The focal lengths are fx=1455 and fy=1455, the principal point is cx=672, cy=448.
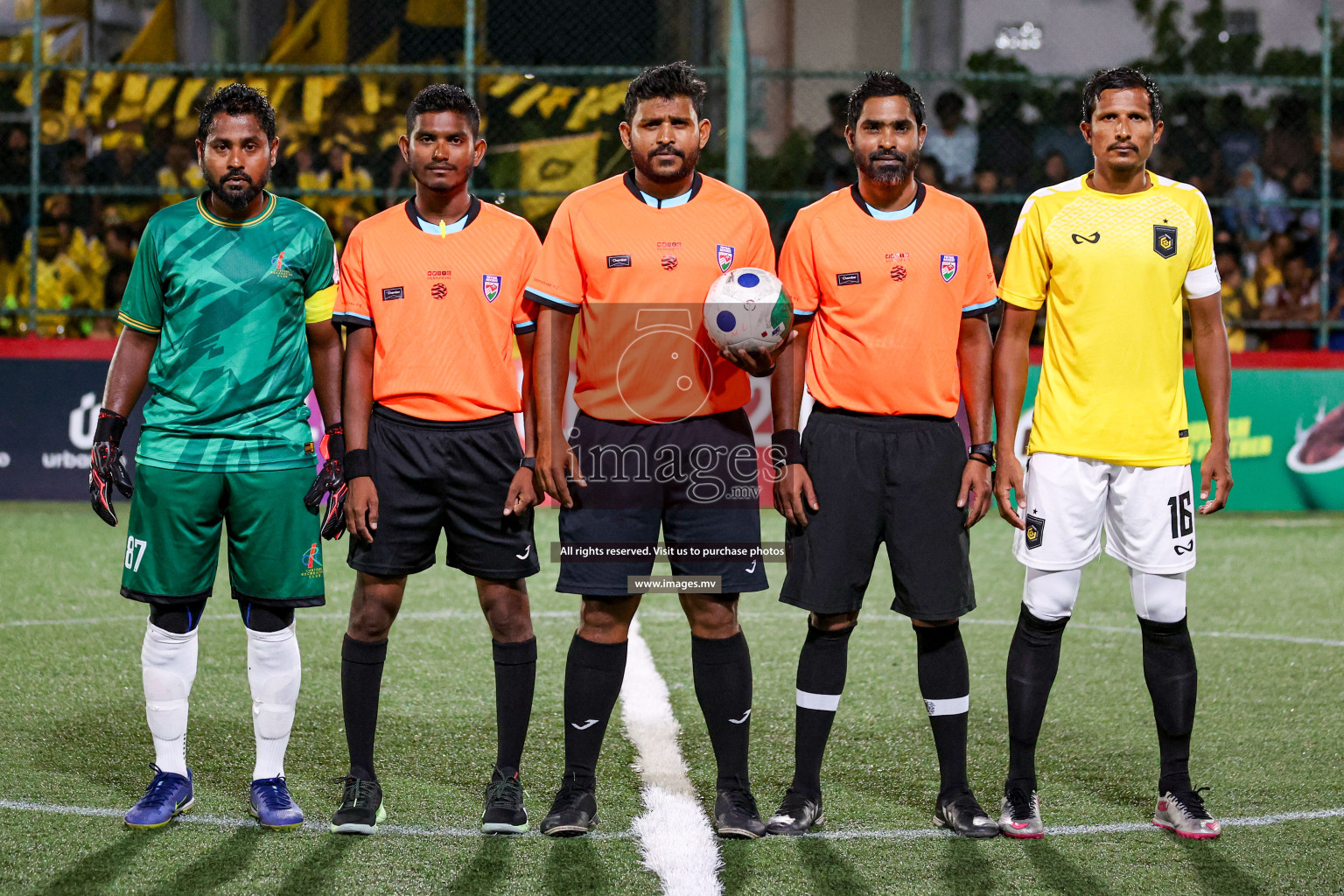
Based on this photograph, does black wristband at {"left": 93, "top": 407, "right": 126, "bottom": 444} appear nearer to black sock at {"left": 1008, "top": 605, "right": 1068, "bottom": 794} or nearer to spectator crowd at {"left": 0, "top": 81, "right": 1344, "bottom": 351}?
black sock at {"left": 1008, "top": 605, "right": 1068, "bottom": 794}

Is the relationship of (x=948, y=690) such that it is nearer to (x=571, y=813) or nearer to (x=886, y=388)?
(x=886, y=388)

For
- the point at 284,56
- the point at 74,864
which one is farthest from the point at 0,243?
the point at 74,864

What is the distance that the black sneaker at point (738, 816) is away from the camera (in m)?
4.11

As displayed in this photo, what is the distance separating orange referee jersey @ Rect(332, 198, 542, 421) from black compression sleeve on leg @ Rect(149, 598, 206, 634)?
2.72 feet

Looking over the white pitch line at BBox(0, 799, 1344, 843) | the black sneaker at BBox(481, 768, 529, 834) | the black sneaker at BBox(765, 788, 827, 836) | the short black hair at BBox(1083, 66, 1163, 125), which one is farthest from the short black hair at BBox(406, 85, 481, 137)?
the black sneaker at BBox(765, 788, 827, 836)

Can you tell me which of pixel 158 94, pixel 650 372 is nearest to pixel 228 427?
pixel 650 372

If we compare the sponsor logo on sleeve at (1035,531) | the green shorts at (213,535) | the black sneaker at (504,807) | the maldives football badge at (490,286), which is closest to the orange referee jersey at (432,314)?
the maldives football badge at (490,286)

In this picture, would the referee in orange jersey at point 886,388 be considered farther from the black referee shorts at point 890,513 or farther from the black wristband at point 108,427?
the black wristband at point 108,427

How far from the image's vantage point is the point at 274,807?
418 centimetres

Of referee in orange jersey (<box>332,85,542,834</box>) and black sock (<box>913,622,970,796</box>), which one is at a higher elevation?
referee in orange jersey (<box>332,85,542,834</box>)

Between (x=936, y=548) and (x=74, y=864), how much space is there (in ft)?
8.12

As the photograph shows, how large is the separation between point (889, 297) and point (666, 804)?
65.7 inches

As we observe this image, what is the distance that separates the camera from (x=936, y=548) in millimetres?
4117

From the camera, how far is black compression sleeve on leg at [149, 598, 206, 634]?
4.23 meters
